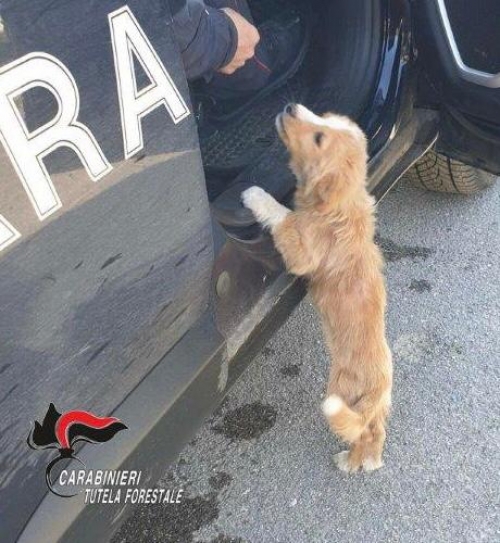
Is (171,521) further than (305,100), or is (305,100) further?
(305,100)

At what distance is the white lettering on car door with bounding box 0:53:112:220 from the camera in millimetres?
889

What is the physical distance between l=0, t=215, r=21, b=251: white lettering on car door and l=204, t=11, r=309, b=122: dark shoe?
5.49 feet

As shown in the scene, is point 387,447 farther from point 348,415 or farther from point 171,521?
point 171,521

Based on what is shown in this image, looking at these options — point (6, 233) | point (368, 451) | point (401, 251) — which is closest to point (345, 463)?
point (368, 451)

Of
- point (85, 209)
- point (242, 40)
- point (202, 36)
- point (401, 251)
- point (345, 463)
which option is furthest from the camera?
point (401, 251)

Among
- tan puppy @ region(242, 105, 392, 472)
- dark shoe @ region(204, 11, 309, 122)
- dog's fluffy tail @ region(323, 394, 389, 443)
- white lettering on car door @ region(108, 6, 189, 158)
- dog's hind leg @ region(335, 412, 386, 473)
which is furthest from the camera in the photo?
dark shoe @ region(204, 11, 309, 122)

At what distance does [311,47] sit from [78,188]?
1.95 m

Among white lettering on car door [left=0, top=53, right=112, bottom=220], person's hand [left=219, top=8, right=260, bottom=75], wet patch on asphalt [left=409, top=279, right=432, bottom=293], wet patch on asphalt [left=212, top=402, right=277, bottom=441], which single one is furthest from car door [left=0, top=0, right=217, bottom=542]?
wet patch on asphalt [left=409, top=279, right=432, bottom=293]

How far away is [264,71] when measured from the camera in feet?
8.31

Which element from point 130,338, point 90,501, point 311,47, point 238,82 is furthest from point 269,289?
point 311,47

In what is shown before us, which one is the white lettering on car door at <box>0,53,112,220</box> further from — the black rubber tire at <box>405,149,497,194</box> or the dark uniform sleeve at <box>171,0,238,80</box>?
the black rubber tire at <box>405,149,497,194</box>

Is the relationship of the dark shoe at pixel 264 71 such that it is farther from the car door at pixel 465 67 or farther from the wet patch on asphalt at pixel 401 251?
the wet patch on asphalt at pixel 401 251

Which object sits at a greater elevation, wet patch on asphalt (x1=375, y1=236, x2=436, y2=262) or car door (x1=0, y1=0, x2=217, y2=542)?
car door (x1=0, y1=0, x2=217, y2=542)

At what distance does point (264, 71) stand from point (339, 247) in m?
1.01
